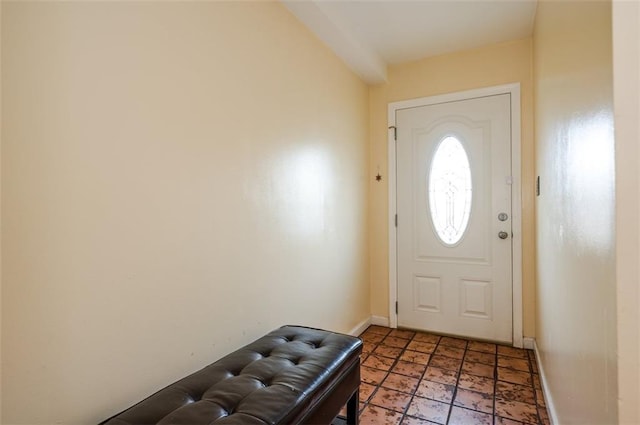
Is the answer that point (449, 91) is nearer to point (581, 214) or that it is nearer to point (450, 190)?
point (450, 190)

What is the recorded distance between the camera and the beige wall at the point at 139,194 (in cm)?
90

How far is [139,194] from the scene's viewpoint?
1174 millimetres

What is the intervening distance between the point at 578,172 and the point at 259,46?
159 cm

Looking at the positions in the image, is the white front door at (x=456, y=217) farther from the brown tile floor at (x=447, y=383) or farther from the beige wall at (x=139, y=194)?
the beige wall at (x=139, y=194)

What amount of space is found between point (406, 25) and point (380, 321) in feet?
8.49

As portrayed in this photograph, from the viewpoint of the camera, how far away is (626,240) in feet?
2.35

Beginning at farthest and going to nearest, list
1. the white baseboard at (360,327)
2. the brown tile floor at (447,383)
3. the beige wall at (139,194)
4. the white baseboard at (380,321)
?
1. the white baseboard at (380,321)
2. the white baseboard at (360,327)
3. the brown tile floor at (447,383)
4. the beige wall at (139,194)

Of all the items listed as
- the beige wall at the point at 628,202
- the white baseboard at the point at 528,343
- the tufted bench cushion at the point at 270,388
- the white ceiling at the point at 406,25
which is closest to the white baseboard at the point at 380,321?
the white baseboard at the point at 528,343

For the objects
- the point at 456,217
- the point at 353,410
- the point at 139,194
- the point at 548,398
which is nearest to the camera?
the point at 139,194

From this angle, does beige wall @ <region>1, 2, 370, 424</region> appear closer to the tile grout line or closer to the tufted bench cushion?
the tufted bench cushion

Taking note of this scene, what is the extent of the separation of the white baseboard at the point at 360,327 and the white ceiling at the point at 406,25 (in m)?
2.30

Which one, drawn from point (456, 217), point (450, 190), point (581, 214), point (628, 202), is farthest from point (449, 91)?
point (628, 202)

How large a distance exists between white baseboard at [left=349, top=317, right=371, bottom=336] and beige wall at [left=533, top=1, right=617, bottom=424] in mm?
1474

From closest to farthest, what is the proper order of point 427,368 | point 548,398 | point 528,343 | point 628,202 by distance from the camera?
point 628,202
point 548,398
point 427,368
point 528,343
